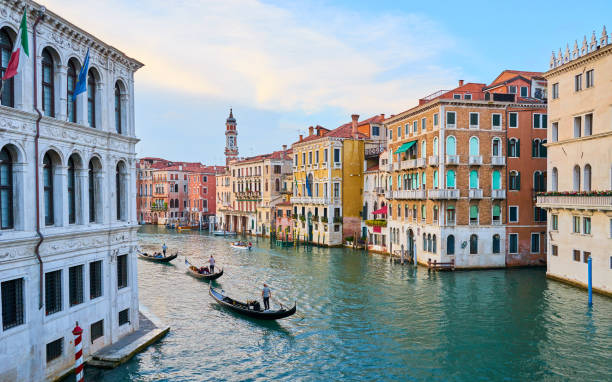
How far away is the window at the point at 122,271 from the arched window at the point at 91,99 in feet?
13.6

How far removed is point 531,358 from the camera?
14469 mm

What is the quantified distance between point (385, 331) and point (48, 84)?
43.4ft

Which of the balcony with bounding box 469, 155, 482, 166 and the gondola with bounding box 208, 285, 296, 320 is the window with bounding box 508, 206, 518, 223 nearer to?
the balcony with bounding box 469, 155, 482, 166

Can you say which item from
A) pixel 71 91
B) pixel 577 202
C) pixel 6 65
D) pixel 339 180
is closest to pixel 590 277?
pixel 577 202

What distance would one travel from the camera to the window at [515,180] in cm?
2959

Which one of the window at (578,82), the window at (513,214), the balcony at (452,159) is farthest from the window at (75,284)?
the window at (513,214)

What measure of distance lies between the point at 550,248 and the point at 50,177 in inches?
944

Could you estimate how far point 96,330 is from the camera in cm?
1316

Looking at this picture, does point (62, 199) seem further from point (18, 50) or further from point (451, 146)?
point (451, 146)

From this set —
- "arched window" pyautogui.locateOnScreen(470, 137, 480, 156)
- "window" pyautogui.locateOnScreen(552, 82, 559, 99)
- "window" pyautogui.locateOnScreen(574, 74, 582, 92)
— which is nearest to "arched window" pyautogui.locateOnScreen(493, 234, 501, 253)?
"arched window" pyautogui.locateOnScreen(470, 137, 480, 156)

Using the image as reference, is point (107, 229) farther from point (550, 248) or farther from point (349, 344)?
point (550, 248)

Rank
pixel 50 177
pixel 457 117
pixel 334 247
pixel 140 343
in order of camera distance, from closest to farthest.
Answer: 1. pixel 50 177
2. pixel 140 343
3. pixel 457 117
4. pixel 334 247

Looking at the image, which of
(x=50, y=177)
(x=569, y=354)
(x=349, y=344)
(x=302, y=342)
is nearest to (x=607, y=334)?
(x=569, y=354)

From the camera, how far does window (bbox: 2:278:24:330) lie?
1011cm
